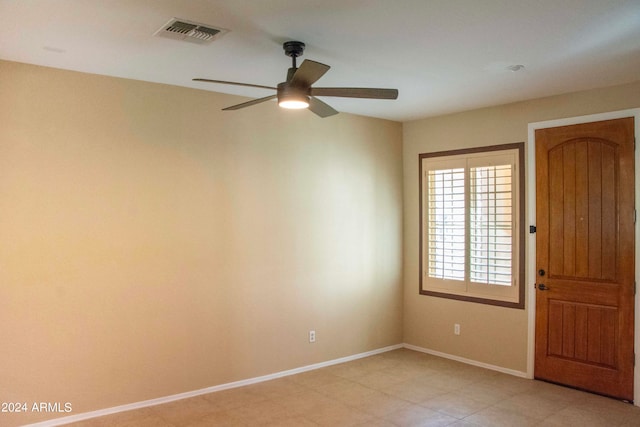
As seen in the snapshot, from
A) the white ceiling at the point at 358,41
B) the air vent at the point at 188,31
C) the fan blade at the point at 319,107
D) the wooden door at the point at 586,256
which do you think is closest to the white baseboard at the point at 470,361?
the wooden door at the point at 586,256

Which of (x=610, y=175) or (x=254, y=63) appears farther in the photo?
(x=610, y=175)

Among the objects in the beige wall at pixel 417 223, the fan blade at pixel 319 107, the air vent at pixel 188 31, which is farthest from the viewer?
the beige wall at pixel 417 223

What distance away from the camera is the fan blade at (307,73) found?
273 centimetres

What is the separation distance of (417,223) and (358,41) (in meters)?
3.04

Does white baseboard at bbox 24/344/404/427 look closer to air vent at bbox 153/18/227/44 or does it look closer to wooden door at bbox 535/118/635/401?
wooden door at bbox 535/118/635/401

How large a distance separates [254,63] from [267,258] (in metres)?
1.92

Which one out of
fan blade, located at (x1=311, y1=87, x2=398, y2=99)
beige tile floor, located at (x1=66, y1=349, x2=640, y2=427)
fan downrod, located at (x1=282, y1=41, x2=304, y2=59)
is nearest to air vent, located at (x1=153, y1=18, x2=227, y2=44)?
fan downrod, located at (x1=282, y1=41, x2=304, y2=59)

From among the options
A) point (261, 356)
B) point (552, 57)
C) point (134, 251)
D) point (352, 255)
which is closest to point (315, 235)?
point (352, 255)

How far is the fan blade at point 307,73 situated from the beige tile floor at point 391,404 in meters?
2.50

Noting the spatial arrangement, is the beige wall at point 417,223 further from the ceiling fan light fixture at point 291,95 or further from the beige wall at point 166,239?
the ceiling fan light fixture at point 291,95

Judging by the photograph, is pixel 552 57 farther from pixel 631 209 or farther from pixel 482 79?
pixel 631 209

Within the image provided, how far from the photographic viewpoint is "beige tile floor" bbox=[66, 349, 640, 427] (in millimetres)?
3756

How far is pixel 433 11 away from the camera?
8.89ft

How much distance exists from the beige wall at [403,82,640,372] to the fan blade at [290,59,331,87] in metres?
2.79
